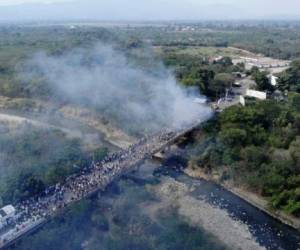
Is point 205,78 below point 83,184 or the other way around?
the other way around

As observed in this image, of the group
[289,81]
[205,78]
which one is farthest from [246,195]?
[289,81]

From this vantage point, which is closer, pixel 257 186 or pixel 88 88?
pixel 257 186

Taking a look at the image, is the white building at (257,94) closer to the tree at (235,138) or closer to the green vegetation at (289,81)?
the green vegetation at (289,81)

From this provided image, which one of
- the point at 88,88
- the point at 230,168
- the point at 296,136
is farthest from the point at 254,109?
the point at 88,88

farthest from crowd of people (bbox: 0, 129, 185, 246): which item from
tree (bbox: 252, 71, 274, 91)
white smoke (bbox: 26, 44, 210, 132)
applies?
tree (bbox: 252, 71, 274, 91)

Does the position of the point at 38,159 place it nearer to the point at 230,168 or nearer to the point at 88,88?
the point at 230,168

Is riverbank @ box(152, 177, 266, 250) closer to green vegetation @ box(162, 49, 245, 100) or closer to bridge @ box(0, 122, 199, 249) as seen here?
bridge @ box(0, 122, 199, 249)

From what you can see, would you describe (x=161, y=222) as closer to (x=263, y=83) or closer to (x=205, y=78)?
(x=205, y=78)

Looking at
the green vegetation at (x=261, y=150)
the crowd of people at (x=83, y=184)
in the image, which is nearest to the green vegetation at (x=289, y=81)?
the green vegetation at (x=261, y=150)
